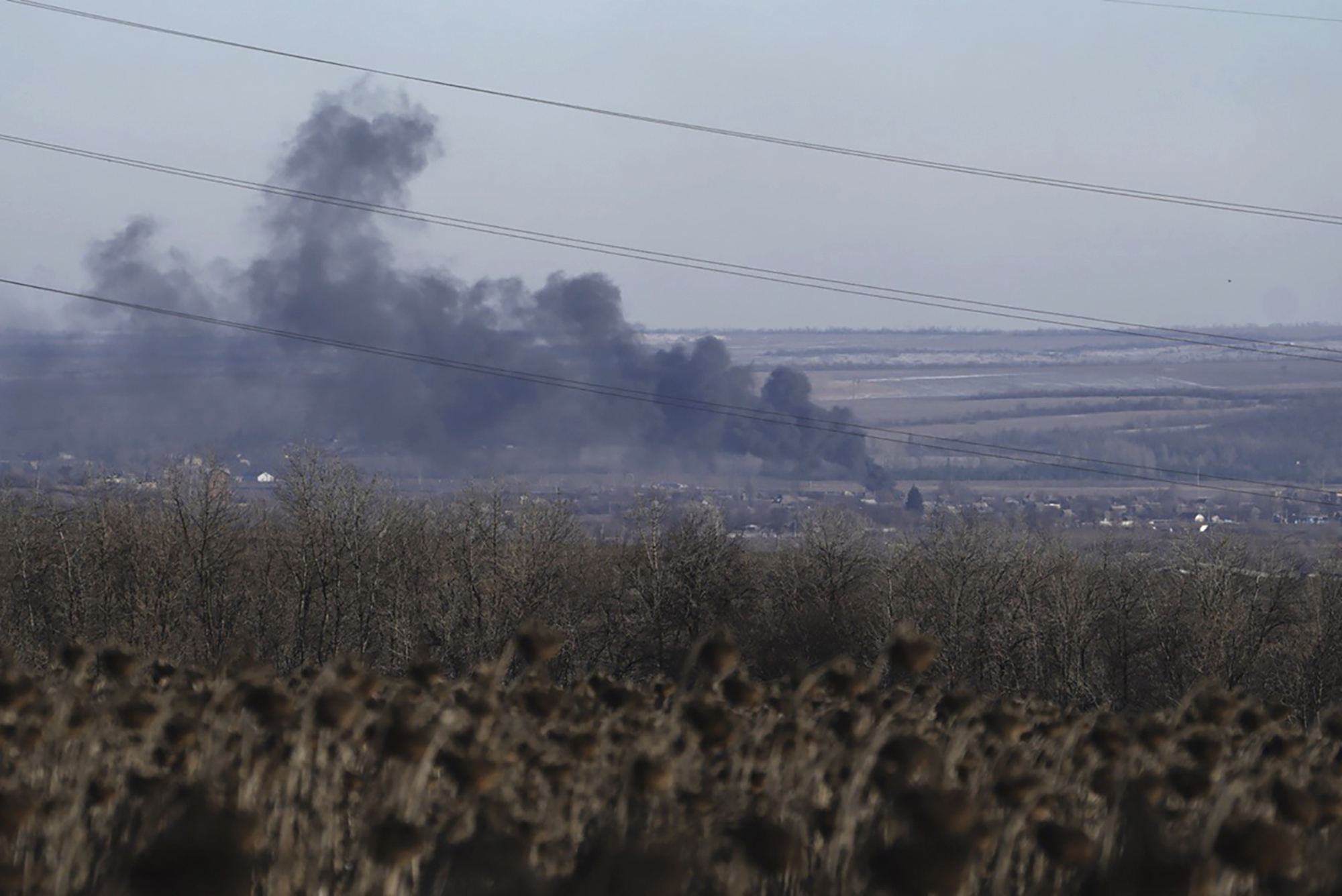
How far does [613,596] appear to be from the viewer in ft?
318

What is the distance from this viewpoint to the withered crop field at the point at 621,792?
11.7 ft

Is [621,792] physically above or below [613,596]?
above

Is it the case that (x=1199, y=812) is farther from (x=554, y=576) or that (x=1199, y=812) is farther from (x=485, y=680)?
(x=554, y=576)

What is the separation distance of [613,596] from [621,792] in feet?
303

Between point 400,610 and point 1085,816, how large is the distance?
3632 inches

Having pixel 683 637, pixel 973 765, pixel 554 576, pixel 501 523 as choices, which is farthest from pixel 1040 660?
pixel 973 765

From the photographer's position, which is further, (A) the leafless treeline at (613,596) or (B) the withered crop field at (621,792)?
(A) the leafless treeline at (613,596)

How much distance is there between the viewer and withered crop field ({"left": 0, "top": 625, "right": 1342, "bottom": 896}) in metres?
3.56

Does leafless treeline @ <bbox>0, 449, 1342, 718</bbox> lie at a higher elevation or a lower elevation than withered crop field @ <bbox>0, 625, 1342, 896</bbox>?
lower

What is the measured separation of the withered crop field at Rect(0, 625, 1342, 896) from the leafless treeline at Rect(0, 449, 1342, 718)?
78937 mm

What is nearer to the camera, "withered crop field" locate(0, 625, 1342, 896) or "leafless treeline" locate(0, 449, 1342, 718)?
"withered crop field" locate(0, 625, 1342, 896)

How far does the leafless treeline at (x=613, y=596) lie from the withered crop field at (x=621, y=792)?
78.9 meters

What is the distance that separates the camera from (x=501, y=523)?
11056 centimetres

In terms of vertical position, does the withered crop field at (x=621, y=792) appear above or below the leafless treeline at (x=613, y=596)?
above
